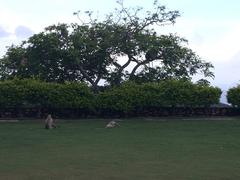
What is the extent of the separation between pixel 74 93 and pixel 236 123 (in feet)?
27.8

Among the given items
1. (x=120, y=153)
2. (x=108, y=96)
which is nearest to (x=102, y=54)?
(x=108, y=96)

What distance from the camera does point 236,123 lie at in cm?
2511

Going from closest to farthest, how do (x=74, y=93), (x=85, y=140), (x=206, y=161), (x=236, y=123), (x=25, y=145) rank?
1. (x=206, y=161)
2. (x=25, y=145)
3. (x=85, y=140)
4. (x=236, y=123)
5. (x=74, y=93)

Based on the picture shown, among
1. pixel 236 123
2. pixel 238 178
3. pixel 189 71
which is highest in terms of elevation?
pixel 189 71

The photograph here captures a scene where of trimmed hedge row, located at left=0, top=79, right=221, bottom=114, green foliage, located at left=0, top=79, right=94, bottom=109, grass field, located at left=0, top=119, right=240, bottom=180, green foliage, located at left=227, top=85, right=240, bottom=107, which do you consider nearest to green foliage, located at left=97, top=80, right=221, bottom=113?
trimmed hedge row, located at left=0, top=79, right=221, bottom=114

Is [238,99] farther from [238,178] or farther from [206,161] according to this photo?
[238,178]

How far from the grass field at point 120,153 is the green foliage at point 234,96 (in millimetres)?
6512

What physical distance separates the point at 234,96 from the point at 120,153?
16.6 meters

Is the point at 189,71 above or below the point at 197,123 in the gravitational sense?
above

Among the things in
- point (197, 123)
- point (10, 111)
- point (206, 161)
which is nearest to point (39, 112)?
point (10, 111)

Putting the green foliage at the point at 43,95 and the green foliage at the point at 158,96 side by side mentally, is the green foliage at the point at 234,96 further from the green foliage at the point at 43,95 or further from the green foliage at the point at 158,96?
the green foliage at the point at 43,95

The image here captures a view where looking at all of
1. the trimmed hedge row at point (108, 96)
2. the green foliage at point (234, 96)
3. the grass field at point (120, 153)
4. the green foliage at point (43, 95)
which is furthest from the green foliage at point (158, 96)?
the grass field at point (120, 153)

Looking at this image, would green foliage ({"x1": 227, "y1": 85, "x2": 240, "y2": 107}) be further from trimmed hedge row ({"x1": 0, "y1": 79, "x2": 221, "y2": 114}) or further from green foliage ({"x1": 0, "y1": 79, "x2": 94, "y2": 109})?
green foliage ({"x1": 0, "y1": 79, "x2": 94, "y2": 109})

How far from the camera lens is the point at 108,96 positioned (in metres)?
29.1
